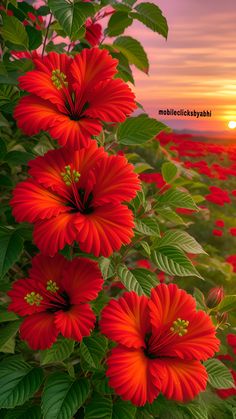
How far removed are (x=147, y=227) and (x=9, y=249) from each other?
0.98ft

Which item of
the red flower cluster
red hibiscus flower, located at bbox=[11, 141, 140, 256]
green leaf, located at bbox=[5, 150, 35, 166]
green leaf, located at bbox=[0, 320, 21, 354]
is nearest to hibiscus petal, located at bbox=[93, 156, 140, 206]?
red hibiscus flower, located at bbox=[11, 141, 140, 256]

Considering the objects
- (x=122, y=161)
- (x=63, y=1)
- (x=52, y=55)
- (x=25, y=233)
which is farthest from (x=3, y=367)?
(x=63, y=1)

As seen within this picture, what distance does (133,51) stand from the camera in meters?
1.29

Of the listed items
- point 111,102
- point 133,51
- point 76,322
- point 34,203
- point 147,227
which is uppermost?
point 133,51

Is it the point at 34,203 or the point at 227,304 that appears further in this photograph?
the point at 227,304

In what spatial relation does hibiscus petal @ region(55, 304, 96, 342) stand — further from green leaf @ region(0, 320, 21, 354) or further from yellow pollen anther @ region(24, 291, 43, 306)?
green leaf @ region(0, 320, 21, 354)

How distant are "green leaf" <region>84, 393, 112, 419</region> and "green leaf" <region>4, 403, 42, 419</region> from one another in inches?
5.5

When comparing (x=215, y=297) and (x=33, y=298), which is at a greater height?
(x=33, y=298)

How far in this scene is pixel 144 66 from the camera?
1312mm

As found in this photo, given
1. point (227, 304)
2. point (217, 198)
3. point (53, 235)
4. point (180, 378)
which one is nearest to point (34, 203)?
point (53, 235)

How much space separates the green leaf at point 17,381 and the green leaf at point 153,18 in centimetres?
84

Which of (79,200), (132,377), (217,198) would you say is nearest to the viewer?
(132,377)

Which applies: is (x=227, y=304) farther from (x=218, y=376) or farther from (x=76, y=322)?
(x=76, y=322)

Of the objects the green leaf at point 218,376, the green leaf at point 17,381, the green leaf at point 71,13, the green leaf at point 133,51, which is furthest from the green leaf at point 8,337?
the green leaf at point 133,51
